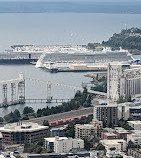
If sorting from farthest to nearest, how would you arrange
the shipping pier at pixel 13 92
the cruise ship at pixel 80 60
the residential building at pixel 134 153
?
the cruise ship at pixel 80 60 → the shipping pier at pixel 13 92 → the residential building at pixel 134 153

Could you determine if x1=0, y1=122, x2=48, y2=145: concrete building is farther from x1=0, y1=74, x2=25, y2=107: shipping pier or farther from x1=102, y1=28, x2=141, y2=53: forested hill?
x1=102, y1=28, x2=141, y2=53: forested hill

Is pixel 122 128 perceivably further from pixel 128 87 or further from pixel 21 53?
pixel 21 53

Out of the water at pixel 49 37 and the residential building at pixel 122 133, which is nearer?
the residential building at pixel 122 133

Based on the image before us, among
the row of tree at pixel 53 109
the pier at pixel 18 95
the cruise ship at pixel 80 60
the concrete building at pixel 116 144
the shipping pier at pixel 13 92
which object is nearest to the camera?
the concrete building at pixel 116 144

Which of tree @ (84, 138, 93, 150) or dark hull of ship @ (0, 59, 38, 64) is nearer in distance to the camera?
tree @ (84, 138, 93, 150)

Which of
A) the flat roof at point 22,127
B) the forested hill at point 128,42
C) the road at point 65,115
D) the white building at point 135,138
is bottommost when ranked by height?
the white building at point 135,138

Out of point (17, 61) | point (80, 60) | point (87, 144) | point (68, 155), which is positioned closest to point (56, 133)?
point (87, 144)

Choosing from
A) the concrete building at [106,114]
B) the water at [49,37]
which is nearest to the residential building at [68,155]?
the concrete building at [106,114]

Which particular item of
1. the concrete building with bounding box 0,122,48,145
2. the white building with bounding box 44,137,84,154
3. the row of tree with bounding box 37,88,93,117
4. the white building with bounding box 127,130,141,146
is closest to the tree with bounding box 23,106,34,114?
the row of tree with bounding box 37,88,93,117

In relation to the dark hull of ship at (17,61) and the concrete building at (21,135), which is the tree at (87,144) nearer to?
the concrete building at (21,135)
